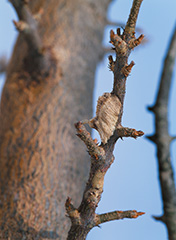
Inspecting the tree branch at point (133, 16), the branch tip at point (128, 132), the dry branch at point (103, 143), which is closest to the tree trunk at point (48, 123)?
the dry branch at point (103, 143)

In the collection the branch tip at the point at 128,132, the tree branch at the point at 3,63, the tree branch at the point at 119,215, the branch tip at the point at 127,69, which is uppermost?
the tree branch at the point at 3,63

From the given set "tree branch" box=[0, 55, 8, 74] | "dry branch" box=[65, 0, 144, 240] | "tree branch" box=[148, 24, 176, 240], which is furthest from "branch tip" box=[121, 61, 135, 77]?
"tree branch" box=[0, 55, 8, 74]

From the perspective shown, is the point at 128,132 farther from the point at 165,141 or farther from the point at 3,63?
the point at 3,63

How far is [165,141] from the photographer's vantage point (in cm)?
54

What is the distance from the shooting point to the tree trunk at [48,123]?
2.52ft

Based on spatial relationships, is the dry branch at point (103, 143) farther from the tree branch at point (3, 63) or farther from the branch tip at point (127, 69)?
the tree branch at point (3, 63)

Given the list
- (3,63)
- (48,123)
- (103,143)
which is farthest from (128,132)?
(3,63)

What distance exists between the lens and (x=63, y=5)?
130 centimetres

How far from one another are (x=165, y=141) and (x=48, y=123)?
0.51m

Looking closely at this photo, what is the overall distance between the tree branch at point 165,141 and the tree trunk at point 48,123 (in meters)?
0.34

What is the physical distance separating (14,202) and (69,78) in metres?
0.51

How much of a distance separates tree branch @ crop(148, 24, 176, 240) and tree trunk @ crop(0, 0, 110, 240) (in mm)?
337

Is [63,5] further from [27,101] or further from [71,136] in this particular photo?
[71,136]

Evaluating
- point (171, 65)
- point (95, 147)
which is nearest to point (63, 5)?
point (171, 65)
